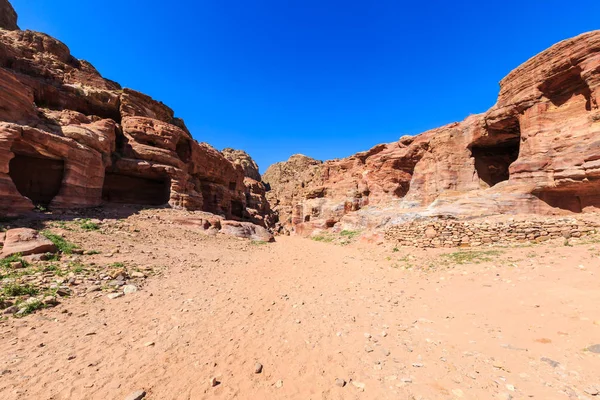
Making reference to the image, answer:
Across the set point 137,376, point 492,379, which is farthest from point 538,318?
point 137,376

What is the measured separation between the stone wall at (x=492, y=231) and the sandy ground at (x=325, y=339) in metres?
3.34

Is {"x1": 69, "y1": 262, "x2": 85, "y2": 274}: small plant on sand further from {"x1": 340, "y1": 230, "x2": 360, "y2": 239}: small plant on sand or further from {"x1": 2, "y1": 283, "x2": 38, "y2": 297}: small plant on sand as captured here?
{"x1": 340, "y1": 230, "x2": 360, "y2": 239}: small plant on sand

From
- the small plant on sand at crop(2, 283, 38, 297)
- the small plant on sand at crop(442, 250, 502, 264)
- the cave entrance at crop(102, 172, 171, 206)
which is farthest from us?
the cave entrance at crop(102, 172, 171, 206)

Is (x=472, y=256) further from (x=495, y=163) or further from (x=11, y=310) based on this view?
(x=495, y=163)

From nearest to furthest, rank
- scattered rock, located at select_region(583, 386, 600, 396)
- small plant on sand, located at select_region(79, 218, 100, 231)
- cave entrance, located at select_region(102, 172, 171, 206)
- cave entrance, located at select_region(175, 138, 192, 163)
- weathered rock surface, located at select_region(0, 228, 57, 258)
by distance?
scattered rock, located at select_region(583, 386, 600, 396) < weathered rock surface, located at select_region(0, 228, 57, 258) < small plant on sand, located at select_region(79, 218, 100, 231) < cave entrance, located at select_region(102, 172, 171, 206) < cave entrance, located at select_region(175, 138, 192, 163)

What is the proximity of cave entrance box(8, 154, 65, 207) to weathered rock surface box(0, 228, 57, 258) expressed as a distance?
1111 cm

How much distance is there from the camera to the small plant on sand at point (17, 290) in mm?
5898

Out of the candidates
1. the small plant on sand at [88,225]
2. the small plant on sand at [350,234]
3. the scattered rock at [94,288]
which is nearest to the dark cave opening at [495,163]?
the small plant on sand at [350,234]

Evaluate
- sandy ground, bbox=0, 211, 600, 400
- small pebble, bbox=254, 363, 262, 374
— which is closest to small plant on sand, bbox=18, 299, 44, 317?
sandy ground, bbox=0, 211, 600, 400

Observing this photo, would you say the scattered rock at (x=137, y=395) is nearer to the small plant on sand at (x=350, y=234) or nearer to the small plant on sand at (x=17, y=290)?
the small plant on sand at (x=17, y=290)

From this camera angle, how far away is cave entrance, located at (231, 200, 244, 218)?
43.1m

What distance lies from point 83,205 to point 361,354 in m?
24.4

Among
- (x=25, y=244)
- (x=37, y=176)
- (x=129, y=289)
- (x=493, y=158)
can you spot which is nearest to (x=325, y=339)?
(x=129, y=289)

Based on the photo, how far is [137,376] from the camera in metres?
3.59
